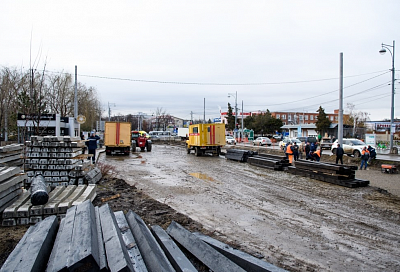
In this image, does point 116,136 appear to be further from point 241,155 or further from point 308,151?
point 308,151

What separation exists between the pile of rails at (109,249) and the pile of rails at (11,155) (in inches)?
198

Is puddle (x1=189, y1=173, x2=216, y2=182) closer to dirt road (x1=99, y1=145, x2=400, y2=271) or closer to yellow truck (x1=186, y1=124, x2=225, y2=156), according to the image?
dirt road (x1=99, y1=145, x2=400, y2=271)

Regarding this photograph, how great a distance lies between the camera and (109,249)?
138 inches

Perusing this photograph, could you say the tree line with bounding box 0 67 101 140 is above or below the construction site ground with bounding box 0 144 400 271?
above

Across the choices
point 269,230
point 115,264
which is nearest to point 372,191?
point 269,230

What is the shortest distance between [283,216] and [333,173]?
6.19m

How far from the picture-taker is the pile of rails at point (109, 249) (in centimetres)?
303

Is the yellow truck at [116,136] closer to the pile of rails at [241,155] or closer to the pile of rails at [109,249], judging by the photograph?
the pile of rails at [241,155]

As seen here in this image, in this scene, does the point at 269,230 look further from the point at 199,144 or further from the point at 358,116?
the point at 358,116

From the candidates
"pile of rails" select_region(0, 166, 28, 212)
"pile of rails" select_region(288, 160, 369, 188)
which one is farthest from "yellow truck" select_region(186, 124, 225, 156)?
"pile of rails" select_region(0, 166, 28, 212)

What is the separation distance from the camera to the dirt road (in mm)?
5105

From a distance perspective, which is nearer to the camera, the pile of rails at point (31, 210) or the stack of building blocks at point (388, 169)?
the pile of rails at point (31, 210)

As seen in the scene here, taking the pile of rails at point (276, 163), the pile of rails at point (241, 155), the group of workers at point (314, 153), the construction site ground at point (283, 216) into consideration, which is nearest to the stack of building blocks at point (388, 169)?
the group of workers at point (314, 153)

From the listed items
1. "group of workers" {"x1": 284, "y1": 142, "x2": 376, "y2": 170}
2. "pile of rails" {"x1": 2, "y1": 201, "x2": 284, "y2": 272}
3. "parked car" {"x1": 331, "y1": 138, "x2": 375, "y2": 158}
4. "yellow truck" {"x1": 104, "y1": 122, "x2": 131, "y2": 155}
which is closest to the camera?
"pile of rails" {"x1": 2, "y1": 201, "x2": 284, "y2": 272}
